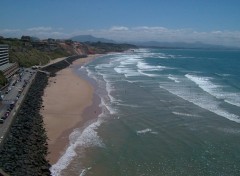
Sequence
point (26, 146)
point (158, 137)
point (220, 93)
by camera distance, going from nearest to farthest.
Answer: point (26, 146)
point (158, 137)
point (220, 93)

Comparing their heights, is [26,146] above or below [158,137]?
above

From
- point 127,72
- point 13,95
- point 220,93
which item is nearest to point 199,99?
point 220,93

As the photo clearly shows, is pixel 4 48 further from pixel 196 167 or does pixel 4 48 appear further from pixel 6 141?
pixel 196 167

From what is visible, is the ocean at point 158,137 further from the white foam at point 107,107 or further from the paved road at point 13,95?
the paved road at point 13,95

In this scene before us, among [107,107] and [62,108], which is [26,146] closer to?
[62,108]

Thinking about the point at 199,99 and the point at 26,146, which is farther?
the point at 199,99

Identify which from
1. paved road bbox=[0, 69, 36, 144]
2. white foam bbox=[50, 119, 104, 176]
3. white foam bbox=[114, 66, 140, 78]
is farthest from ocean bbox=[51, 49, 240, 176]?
white foam bbox=[114, 66, 140, 78]

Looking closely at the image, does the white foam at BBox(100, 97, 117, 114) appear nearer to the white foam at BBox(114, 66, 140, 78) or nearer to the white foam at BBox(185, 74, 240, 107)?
the white foam at BBox(185, 74, 240, 107)

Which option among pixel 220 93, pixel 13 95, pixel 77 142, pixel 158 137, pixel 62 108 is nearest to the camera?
pixel 77 142
